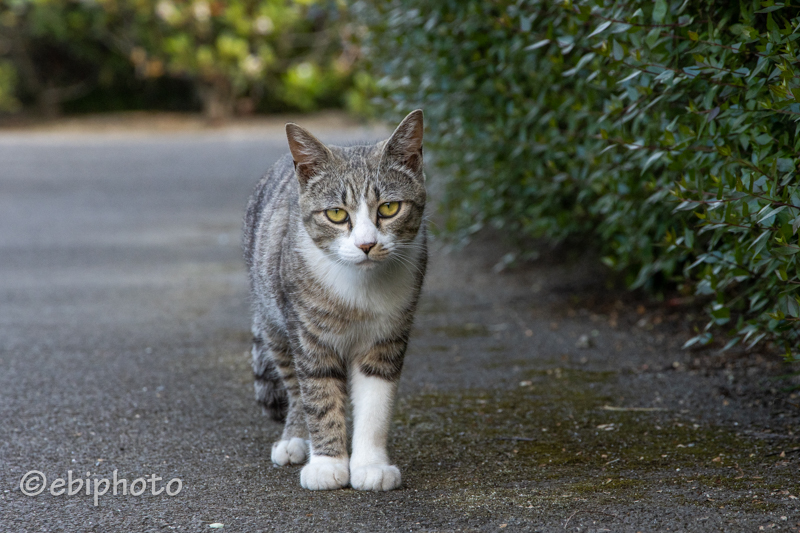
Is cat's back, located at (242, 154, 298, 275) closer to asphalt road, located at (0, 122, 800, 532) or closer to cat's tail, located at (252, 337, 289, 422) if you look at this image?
cat's tail, located at (252, 337, 289, 422)

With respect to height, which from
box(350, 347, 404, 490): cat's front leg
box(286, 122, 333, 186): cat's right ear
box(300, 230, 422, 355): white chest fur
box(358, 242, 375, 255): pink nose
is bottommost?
box(350, 347, 404, 490): cat's front leg

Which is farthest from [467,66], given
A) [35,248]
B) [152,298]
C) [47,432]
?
[35,248]

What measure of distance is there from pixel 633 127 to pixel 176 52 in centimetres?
1452

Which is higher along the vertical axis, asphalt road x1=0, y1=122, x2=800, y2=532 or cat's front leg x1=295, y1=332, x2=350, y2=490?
cat's front leg x1=295, y1=332, x2=350, y2=490

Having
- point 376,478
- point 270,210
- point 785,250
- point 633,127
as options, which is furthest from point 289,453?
point 633,127

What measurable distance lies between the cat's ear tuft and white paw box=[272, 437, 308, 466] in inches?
44.4

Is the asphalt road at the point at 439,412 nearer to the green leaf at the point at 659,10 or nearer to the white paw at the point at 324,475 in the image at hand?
the white paw at the point at 324,475

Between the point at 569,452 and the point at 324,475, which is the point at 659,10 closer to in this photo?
the point at 569,452

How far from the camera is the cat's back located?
137 inches

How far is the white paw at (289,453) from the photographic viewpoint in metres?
3.27

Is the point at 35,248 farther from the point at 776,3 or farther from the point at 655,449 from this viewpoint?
the point at 776,3

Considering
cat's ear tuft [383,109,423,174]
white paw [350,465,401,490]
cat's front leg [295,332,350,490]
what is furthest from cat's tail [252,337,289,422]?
Answer: cat's ear tuft [383,109,423,174]

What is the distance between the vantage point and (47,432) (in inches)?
140

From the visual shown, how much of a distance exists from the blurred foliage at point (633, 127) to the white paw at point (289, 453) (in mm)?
1581
